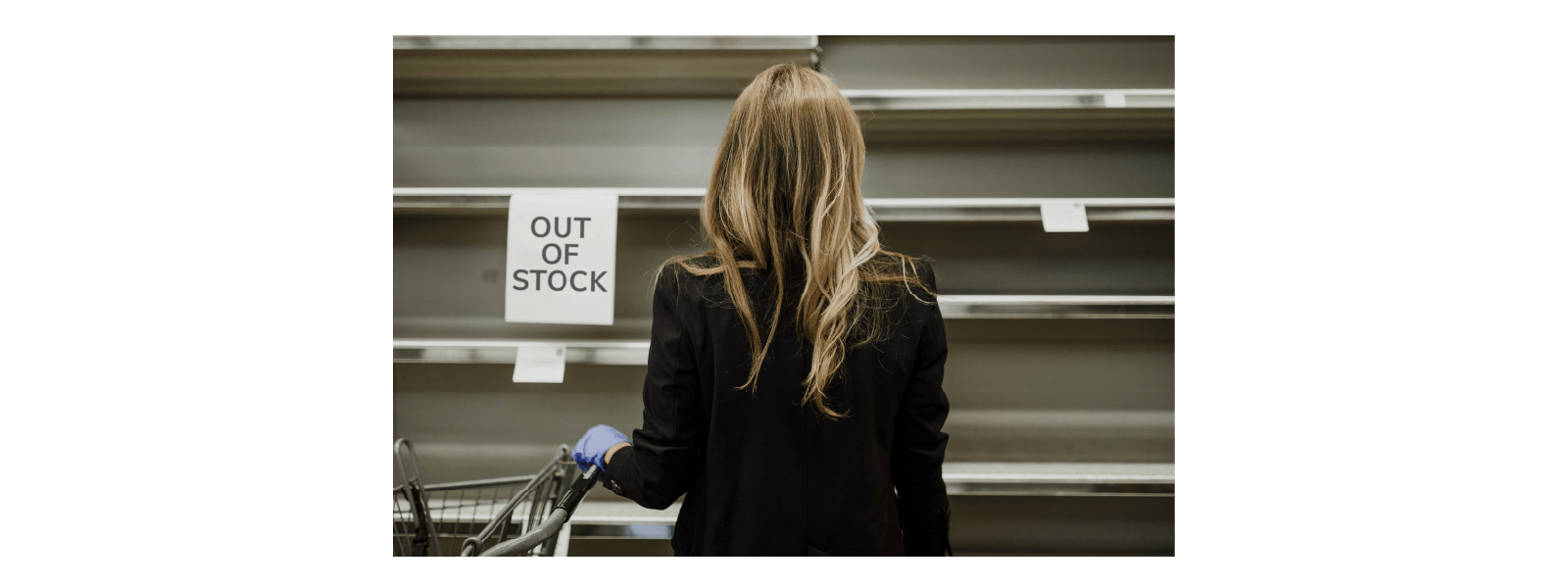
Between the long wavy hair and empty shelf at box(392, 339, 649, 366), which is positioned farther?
empty shelf at box(392, 339, 649, 366)

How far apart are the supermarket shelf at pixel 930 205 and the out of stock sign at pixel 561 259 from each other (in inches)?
3.2

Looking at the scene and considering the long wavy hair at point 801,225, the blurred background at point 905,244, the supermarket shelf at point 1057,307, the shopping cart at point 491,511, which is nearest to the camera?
the long wavy hair at point 801,225

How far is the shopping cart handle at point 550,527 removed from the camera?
108cm

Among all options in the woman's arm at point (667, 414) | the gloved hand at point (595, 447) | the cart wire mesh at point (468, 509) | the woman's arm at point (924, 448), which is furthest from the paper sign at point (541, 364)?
the woman's arm at point (924, 448)

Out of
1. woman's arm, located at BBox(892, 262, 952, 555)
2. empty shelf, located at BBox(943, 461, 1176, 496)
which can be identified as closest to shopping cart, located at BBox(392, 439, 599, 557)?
woman's arm, located at BBox(892, 262, 952, 555)

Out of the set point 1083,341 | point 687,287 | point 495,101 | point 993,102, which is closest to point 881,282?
point 687,287

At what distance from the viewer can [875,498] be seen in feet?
3.66

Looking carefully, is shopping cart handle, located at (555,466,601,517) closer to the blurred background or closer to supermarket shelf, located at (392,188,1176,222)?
the blurred background

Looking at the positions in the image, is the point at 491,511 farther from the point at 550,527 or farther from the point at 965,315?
the point at 965,315

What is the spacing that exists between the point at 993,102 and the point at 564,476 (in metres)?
1.25

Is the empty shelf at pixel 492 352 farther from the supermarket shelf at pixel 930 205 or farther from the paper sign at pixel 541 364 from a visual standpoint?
the supermarket shelf at pixel 930 205

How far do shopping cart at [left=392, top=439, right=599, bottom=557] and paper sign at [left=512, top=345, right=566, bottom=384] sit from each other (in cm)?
18

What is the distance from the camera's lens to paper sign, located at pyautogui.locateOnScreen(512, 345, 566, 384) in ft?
5.47

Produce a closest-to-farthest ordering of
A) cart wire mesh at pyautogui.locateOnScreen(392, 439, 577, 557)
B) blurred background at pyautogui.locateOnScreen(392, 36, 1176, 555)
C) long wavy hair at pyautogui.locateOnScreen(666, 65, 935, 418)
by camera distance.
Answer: long wavy hair at pyautogui.locateOnScreen(666, 65, 935, 418) < cart wire mesh at pyautogui.locateOnScreen(392, 439, 577, 557) < blurred background at pyautogui.locateOnScreen(392, 36, 1176, 555)
